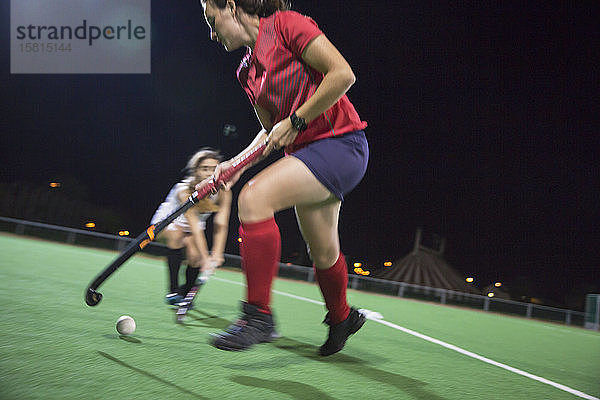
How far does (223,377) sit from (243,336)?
1.05 feet

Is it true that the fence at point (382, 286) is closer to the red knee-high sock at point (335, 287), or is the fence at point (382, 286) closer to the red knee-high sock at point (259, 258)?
the red knee-high sock at point (335, 287)

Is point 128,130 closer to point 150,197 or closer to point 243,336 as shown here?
point 150,197

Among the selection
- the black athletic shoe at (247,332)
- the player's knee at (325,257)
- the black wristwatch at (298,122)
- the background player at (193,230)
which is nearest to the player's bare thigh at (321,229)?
the player's knee at (325,257)

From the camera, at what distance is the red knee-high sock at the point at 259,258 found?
234cm

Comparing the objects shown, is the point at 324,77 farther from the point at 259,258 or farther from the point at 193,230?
the point at 193,230

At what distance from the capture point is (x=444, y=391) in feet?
8.46

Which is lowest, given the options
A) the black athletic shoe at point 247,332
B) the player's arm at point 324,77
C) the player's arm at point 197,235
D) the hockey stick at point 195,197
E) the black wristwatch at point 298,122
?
the black athletic shoe at point 247,332

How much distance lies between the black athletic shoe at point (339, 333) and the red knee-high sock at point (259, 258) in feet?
2.81

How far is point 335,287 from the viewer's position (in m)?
3.04

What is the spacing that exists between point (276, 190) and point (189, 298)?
2494 mm

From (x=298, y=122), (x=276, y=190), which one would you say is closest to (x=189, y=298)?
(x=276, y=190)

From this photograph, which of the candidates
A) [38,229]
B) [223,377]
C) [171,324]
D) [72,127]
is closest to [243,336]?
[223,377]

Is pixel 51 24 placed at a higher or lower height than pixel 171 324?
higher

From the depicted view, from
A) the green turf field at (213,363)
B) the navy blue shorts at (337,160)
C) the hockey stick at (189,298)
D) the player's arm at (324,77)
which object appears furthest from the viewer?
the hockey stick at (189,298)
